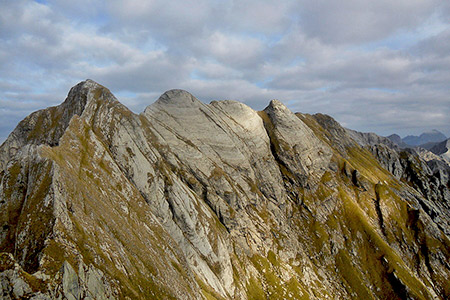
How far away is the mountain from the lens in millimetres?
38125

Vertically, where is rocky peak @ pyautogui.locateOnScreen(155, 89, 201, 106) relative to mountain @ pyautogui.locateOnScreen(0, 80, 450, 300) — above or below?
above

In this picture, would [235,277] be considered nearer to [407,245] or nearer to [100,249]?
[100,249]

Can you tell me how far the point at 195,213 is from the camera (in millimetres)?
78250

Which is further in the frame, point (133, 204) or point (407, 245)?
point (407, 245)

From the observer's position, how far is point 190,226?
7431 centimetres

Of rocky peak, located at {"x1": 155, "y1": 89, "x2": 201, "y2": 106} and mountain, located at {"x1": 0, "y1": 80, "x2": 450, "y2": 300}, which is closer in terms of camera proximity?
mountain, located at {"x1": 0, "y1": 80, "x2": 450, "y2": 300}

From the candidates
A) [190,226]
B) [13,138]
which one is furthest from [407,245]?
[13,138]

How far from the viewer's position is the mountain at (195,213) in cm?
3812

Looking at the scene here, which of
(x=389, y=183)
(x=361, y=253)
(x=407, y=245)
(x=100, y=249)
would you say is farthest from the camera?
(x=389, y=183)

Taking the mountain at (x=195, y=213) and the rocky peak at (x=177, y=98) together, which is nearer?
the mountain at (x=195, y=213)

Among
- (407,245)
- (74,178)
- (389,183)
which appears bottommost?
(407,245)

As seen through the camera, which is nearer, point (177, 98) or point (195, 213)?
point (195, 213)

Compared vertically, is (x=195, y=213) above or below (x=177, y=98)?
below

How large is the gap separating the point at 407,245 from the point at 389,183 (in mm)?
57669
